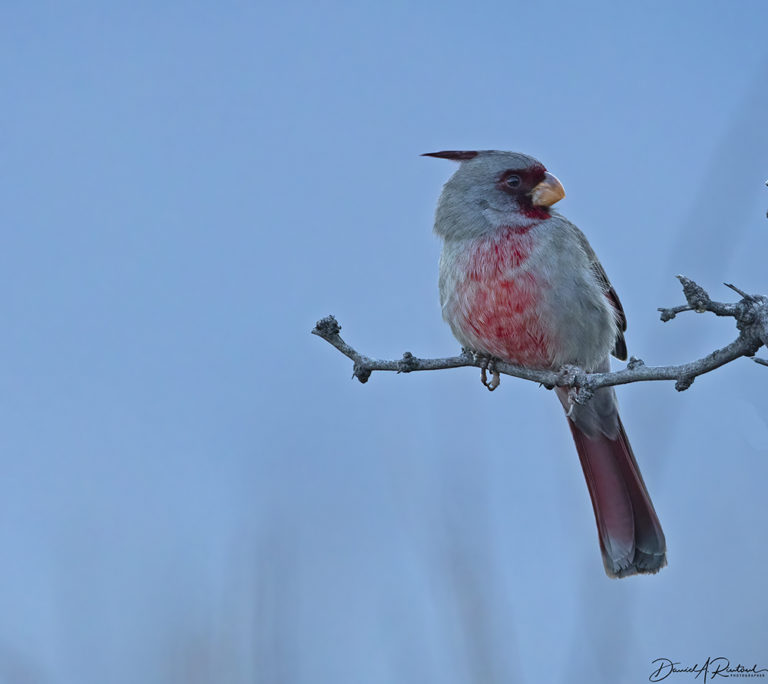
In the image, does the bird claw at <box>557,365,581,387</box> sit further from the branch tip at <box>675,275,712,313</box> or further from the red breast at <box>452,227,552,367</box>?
the branch tip at <box>675,275,712,313</box>

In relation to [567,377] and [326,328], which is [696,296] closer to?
[567,377]

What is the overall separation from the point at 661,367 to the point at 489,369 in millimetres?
1329

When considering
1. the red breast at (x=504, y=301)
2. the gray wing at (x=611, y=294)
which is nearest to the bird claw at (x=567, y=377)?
the red breast at (x=504, y=301)

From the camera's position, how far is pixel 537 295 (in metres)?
3.34

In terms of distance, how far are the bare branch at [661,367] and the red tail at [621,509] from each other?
0.69m

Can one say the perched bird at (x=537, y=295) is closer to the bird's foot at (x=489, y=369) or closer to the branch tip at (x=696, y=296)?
the bird's foot at (x=489, y=369)

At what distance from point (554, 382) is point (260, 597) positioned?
1228mm

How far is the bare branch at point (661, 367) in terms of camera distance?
1940mm

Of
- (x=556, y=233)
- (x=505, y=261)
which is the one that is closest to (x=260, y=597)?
(x=505, y=261)

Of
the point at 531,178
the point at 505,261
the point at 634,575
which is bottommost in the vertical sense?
the point at 634,575

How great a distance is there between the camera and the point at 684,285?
2.02 m

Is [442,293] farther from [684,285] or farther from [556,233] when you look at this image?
[684,285]

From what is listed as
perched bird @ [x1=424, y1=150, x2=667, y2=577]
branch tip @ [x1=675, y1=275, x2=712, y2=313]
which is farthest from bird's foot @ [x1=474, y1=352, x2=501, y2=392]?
branch tip @ [x1=675, y1=275, x2=712, y2=313]

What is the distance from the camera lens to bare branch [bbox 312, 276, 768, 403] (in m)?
1.94
